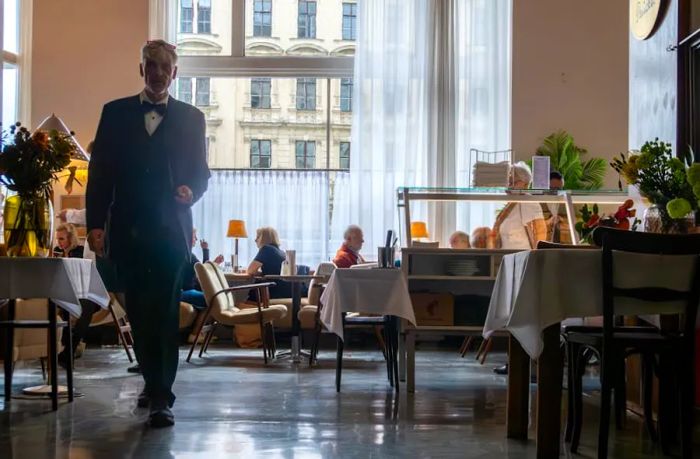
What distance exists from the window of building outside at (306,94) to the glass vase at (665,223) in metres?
7.47

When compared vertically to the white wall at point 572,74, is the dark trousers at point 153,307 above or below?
below

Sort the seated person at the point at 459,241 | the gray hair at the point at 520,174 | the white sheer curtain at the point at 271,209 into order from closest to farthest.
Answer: the gray hair at the point at 520,174 < the seated person at the point at 459,241 < the white sheer curtain at the point at 271,209

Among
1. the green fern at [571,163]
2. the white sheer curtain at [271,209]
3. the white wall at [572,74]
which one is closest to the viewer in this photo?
the green fern at [571,163]

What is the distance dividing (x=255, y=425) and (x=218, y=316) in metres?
3.35

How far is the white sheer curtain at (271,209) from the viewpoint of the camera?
10.7 meters

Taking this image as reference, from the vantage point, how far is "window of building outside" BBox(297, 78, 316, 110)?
36.2 ft

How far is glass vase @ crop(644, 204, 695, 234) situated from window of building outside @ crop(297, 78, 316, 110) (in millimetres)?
7465

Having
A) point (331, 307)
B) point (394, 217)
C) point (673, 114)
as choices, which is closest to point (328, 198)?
point (394, 217)

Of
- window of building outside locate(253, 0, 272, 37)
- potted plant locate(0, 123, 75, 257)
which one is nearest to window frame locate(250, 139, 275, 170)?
window of building outside locate(253, 0, 272, 37)

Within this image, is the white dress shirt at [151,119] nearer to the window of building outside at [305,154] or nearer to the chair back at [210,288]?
the chair back at [210,288]

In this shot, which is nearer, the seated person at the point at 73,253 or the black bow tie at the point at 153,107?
the black bow tie at the point at 153,107

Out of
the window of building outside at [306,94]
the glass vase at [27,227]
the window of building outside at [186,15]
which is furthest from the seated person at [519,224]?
the window of building outside at [186,15]

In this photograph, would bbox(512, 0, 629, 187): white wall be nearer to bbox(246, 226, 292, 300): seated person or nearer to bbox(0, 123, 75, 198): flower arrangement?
bbox(246, 226, 292, 300): seated person

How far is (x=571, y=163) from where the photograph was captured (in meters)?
9.88
